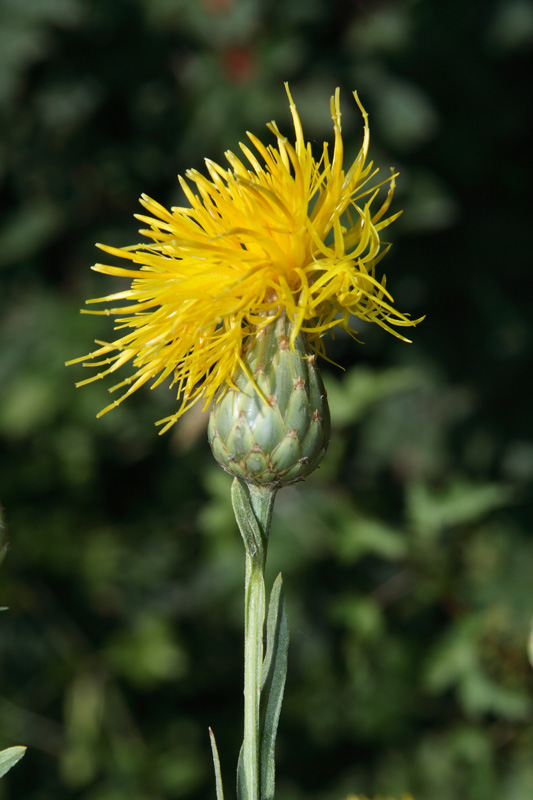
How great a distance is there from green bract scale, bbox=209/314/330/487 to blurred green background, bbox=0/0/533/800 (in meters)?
1.39

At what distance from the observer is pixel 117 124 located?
127 inches

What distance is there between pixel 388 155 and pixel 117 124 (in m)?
1.08

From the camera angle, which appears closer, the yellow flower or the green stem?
the green stem

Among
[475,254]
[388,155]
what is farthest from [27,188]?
[475,254]

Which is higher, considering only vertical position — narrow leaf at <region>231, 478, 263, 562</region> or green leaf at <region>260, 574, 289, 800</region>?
narrow leaf at <region>231, 478, 263, 562</region>

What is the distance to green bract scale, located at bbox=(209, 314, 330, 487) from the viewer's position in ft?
3.80

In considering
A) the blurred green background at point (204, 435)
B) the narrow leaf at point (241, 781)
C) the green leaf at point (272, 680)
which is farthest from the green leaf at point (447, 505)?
the narrow leaf at point (241, 781)

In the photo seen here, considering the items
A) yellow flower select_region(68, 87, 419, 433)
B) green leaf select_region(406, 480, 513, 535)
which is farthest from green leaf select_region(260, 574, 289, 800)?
green leaf select_region(406, 480, 513, 535)

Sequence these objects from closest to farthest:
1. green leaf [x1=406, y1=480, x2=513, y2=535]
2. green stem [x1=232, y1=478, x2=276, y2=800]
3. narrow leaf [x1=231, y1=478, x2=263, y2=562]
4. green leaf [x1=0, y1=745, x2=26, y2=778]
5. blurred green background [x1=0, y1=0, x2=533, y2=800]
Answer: green leaf [x1=0, y1=745, x2=26, y2=778], green stem [x1=232, y1=478, x2=276, y2=800], narrow leaf [x1=231, y1=478, x2=263, y2=562], green leaf [x1=406, y1=480, x2=513, y2=535], blurred green background [x1=0, y1=0, x2=533, y2=800]

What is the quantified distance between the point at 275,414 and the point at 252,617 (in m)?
0.29

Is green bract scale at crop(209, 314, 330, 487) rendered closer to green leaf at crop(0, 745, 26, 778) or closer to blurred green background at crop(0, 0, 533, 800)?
green leaf at crop(0, 745, 26, 778)

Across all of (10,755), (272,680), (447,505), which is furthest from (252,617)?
(447,505)

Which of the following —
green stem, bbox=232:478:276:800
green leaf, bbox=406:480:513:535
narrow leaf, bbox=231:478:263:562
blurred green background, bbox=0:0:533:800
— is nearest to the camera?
green stem, bbox=232:478:276:800

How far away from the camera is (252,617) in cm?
106
